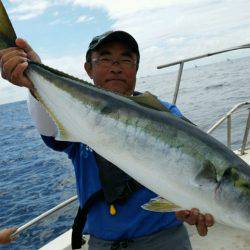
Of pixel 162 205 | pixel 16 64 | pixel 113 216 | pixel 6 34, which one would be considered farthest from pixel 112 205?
pixel 6 34

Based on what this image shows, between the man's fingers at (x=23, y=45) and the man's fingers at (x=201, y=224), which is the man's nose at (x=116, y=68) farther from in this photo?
the man's fingers at (x=201, y=224)

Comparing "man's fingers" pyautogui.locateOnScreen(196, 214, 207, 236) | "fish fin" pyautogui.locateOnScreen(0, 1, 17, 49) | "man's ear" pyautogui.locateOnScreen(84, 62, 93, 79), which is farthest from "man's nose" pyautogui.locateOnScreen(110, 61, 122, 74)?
"man's fingers" pyautogui.locateOnScreen(196, 214, 207, 236)

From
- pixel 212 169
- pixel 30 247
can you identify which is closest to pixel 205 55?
pixel 212 169

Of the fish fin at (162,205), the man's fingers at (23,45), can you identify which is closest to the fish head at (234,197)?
the fish fin at (162,205)

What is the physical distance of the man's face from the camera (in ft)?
10.5

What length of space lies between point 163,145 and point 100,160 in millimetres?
849

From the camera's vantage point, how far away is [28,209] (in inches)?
524

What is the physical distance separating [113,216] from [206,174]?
1008mm

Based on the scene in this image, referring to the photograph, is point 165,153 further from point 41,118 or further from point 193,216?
point 41,118

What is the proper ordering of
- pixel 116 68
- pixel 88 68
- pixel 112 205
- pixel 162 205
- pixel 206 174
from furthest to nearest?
1. pixel 88 68
2. pixel 116 68
3. pixel 112 205
4. pixel 162 205
5. pixel 206 174

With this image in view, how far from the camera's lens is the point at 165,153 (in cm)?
221

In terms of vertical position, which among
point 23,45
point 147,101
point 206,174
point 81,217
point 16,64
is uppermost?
point 23,45

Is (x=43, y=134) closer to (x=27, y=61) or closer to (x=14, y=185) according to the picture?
(x=27, y=61)

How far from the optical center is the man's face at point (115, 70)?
10.5ft
